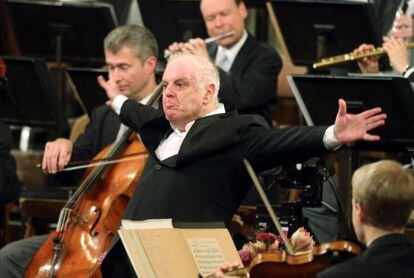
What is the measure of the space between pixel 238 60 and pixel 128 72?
3.07 ft

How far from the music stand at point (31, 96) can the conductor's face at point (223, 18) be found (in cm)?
106

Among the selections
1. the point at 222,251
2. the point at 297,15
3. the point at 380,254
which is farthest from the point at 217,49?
the point at 380,254

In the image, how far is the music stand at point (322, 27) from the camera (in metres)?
5.98

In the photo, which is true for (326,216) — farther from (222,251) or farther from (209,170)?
(222,251)

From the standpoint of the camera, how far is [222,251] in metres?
3.64

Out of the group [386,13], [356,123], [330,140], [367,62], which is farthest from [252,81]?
[356,123]

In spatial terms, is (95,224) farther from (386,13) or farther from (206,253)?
(386,13)

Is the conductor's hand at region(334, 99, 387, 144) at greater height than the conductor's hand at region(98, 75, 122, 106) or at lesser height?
lesser

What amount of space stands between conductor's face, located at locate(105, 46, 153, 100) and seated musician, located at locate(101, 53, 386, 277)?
1007mm

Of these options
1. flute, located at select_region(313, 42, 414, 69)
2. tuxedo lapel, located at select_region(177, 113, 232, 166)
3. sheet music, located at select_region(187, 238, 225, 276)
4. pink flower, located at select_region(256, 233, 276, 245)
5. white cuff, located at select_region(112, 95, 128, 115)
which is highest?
white cuff, located at select_region(112, 95, 128, 115)

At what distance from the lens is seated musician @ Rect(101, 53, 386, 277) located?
13.8 ft

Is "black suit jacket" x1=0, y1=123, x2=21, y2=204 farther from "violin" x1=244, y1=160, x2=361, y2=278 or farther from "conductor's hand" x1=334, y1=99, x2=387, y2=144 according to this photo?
"violin" x1=244, y1=160, x2=361, y2=278

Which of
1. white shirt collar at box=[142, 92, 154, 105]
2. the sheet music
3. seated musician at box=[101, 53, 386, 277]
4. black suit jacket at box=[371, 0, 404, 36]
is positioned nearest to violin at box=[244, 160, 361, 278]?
the sheet music

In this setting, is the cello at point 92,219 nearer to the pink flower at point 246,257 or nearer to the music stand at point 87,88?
the pink flower at point 246,257
